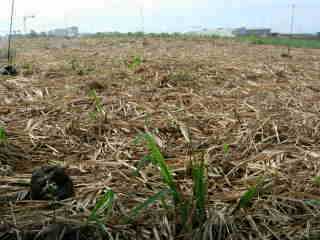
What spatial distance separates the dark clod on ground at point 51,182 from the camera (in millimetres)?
999

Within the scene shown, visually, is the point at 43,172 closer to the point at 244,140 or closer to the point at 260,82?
the point at 244,140

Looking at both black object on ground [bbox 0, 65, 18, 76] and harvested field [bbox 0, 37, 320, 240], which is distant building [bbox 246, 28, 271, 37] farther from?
harvested field [bbox 0, 37, 320, 240]

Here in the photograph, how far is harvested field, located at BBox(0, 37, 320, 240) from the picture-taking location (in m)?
0.90

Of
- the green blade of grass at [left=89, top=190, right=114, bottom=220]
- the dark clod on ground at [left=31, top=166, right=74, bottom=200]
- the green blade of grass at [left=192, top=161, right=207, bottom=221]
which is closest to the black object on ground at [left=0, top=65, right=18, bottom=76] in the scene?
the dark clod on ground at [left=31, top=166, right=74, bottom=200]

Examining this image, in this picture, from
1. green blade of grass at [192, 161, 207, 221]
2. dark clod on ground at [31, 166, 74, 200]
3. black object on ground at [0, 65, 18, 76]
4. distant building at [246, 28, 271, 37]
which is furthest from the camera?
distant building at [246, 28, 271, 37]

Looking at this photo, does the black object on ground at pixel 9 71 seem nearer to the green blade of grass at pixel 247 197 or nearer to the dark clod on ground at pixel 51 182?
the dark clod on ground at pixel 51 182

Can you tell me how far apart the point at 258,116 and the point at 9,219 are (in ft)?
4.60

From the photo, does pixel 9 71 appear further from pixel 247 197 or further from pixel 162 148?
pixel 247 197

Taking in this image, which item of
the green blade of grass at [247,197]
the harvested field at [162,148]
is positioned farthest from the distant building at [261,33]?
the green blade of grass at [247,197]

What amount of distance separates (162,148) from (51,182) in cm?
56

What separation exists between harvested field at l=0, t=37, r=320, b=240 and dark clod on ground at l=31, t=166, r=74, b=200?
0.11 ft

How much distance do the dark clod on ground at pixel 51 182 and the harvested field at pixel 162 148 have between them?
0.11ft

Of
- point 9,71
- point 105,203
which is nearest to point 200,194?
point 105,203

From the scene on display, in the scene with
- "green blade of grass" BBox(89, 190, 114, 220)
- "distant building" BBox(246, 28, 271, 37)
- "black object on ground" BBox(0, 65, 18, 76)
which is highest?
"distant building" BBox(246, 28, 271, 37)
